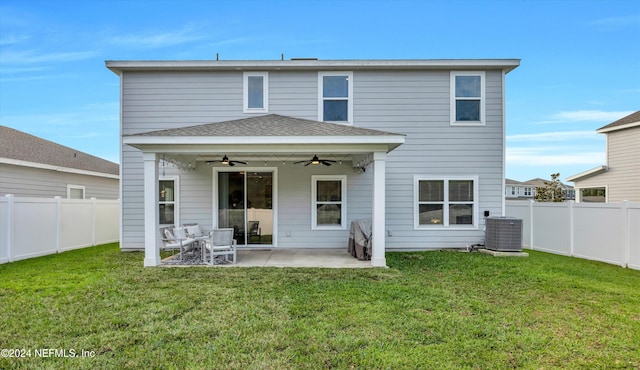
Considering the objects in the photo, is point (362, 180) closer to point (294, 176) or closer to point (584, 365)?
point (294, 176)

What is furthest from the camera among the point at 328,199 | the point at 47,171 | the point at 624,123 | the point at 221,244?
the point at 624,123

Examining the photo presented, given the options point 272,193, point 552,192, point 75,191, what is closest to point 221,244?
point 272,193

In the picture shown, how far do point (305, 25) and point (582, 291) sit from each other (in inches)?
515

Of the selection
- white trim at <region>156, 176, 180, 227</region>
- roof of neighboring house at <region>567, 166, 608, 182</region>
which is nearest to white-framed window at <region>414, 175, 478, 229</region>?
white trim at <region>156, 176, 180, 227</region>

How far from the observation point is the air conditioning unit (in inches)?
341

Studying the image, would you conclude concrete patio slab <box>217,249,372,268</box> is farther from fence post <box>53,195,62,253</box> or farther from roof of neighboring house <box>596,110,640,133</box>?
roof of neighboring house <box>596,110,640,133</box>

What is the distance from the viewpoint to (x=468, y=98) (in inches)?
375

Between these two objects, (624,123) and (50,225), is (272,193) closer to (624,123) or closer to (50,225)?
(50,225)

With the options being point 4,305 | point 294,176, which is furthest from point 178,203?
point 4,305

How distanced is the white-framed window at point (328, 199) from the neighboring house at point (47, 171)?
988cm

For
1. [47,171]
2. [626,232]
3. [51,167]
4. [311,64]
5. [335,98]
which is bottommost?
[626,232]

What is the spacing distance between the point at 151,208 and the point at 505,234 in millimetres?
8788

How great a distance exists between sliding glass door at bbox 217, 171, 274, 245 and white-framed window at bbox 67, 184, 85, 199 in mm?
7975

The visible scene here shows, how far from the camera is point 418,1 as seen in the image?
41.9 ft
